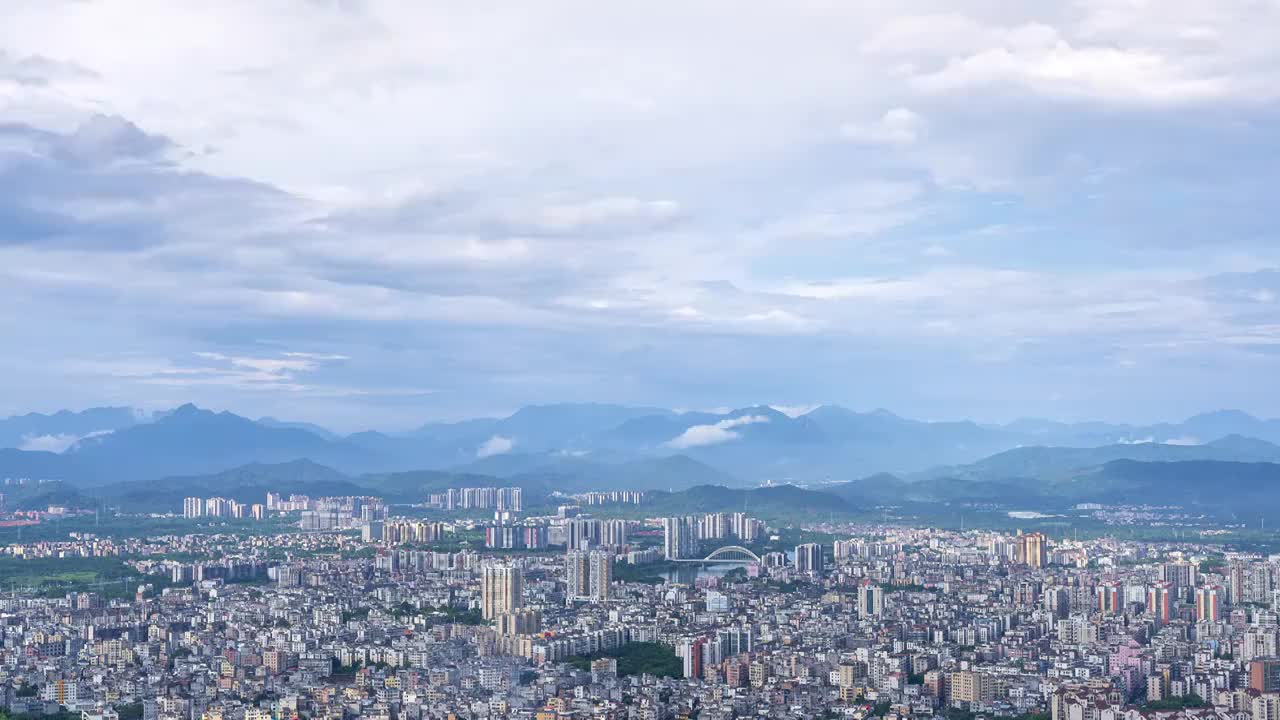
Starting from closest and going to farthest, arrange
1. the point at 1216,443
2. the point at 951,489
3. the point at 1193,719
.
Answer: the point at 1193,719 → the point at 951,489 → the point at 1216,443

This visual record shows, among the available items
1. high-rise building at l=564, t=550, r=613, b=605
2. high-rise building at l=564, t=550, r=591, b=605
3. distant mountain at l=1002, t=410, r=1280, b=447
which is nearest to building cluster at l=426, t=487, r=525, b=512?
high-rise building at l=564, t=550, r=591, b=605

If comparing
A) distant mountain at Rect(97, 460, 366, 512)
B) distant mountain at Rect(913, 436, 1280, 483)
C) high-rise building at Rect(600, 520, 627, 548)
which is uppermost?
distant mountain at Rect(913, 436, 1280, 483)

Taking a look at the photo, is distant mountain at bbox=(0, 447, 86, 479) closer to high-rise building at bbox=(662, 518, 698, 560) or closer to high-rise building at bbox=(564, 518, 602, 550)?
high-rise building at bbox=(564, 518, 602, 550)

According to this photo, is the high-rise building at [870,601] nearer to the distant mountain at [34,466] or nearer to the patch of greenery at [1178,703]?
the patch of greenery at [1178,703]

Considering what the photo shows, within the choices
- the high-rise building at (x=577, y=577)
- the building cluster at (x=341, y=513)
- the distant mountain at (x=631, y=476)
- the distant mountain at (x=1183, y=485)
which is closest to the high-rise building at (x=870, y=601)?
the high-rise building at (x=577, y=577)

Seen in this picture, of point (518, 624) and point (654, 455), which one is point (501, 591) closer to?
point (518, 624)

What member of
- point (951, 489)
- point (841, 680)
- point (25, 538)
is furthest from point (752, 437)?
point (841, 680)

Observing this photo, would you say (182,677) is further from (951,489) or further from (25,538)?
(951,489)
